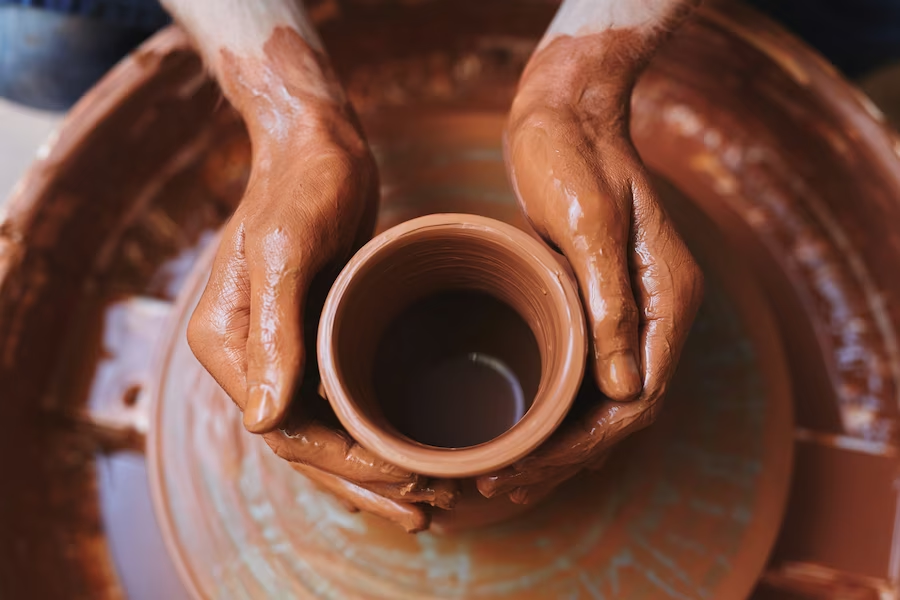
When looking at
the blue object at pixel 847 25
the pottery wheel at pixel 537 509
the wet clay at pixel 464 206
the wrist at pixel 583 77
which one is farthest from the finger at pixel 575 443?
the blue object at pixel 847 25

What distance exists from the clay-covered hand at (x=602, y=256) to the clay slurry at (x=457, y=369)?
0.16 m

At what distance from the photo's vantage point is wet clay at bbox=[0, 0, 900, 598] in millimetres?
1443

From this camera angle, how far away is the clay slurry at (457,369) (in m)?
1.06

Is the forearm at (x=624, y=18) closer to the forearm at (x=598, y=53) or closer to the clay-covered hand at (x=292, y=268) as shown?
the forearm at (x=598, y=53)

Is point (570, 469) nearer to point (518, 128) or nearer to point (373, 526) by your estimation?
point (373, 526)

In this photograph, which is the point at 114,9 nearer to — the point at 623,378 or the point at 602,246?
the point at 602,246

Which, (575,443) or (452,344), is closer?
(575,443)

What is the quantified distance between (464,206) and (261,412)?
607mm

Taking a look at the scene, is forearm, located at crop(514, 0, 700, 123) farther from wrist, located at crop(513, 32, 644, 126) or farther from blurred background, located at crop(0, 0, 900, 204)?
blurred background, located at crop(0, 0, 900, 204)

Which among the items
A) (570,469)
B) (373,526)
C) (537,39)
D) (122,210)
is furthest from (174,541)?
(537,39)

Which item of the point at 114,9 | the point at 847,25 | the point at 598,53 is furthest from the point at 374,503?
the point at 847,25

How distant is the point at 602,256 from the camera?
34.8 inches

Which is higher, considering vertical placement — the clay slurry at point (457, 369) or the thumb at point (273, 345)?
the thumb at point (273, 345)

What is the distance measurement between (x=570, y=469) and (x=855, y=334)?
1.09m
